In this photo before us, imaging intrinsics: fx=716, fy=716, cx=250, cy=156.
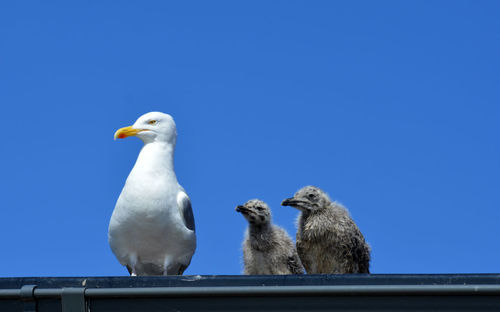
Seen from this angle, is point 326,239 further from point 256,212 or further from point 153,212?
point 153,212

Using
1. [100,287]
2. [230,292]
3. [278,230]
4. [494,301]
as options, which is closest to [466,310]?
[494,301]

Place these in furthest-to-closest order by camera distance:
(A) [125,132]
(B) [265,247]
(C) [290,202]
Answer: (B) [265,247] → (C) [290,202] → (A) [125,132]

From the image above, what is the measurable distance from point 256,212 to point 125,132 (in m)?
1.83

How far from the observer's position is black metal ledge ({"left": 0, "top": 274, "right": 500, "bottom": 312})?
3.73 m

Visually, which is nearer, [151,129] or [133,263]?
[133,263]

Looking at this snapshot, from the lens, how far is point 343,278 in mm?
3850

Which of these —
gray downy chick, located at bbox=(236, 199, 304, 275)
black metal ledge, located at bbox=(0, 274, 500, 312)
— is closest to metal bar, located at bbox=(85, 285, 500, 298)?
black metal ledge, located at bbox=(0, 274, 500, 312)

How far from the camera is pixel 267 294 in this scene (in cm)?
382

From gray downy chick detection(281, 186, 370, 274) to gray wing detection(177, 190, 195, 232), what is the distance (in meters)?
1.13

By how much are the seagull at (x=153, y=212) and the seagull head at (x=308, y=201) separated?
1217 millimetres

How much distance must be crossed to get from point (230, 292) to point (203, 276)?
219 millimetres

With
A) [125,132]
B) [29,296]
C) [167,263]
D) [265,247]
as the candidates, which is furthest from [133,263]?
[29,296]

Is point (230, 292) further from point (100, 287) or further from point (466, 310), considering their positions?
point (466, 310)

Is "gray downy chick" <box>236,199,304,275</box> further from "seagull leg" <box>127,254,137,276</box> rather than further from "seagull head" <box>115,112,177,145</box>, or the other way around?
"seagull leg" <box>127,254,137,276</box>
